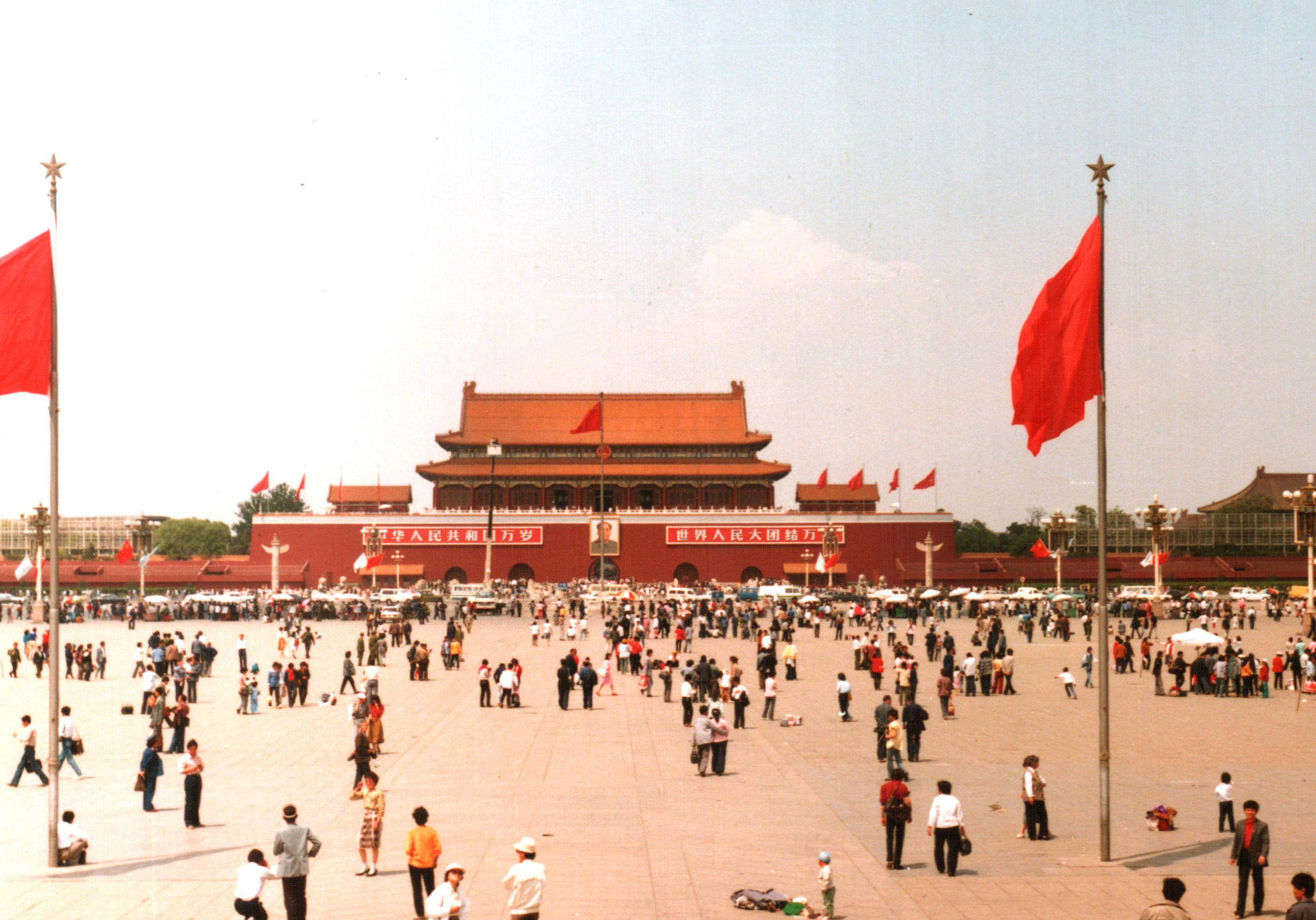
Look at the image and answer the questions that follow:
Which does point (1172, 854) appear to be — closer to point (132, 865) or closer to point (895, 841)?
point (895, 841)

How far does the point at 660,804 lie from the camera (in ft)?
46.3

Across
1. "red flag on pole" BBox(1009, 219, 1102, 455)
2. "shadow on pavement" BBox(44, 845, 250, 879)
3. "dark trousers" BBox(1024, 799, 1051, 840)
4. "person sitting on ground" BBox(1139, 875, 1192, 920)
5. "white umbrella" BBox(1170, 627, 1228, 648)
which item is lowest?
"shadow on pavement" BBox(44, 845, 250, 879)

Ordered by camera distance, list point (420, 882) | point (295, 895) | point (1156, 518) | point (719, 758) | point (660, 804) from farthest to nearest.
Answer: point (1156, 518), point (719, 758), point (660, 804), point (420, 882), point (295, 895)

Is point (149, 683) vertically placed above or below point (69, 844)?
above

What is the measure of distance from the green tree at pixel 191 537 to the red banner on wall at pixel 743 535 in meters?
52.9

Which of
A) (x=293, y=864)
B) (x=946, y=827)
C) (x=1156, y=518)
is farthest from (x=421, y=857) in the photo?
(x=1156, y=518)

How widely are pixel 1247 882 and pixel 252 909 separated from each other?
22.9 ft

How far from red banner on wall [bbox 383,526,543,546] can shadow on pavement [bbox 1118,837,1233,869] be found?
5697cm

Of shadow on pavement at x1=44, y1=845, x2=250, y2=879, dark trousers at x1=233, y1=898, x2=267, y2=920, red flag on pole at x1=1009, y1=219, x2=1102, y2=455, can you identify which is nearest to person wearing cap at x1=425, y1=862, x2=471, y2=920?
dark trousers at x1=233, y1=898, x2=267, y2=920

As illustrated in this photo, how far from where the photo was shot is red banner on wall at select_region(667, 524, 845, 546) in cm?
6831

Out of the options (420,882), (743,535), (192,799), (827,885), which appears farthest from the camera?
(743,535)

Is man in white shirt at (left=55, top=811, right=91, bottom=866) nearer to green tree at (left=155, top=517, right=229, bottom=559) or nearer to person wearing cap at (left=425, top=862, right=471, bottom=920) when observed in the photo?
person wearing cap at (left=425, top=862, right=471, bottom=920)

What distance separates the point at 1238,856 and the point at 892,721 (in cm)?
536

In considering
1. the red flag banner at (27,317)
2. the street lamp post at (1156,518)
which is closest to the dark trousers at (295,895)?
the red flag banner at (27,317)
